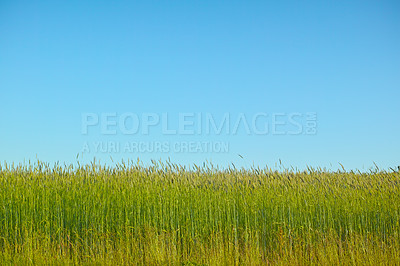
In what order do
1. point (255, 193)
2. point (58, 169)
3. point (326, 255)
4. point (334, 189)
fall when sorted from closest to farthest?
point (326, 255) → point (255, 193) → point (334, 189) → point (58, 169)

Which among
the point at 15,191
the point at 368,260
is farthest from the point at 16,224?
the point at 368,260

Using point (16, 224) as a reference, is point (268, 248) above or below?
below

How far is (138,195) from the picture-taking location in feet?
25.1

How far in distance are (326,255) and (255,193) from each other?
2260 millimetres

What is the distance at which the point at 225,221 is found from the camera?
7512 mm

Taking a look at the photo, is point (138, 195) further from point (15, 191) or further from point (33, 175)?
point (33, 175)

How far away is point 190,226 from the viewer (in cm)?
735

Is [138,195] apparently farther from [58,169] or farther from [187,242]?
[58,169]

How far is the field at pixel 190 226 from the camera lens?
6.39m

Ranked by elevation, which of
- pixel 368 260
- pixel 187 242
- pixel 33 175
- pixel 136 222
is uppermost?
pixel 33 175

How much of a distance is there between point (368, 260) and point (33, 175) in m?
8.75

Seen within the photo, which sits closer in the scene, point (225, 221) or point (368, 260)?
point (368, 260)

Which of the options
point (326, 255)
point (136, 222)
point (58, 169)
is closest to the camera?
point (326, 255)

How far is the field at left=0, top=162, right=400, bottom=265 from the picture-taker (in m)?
6.39
